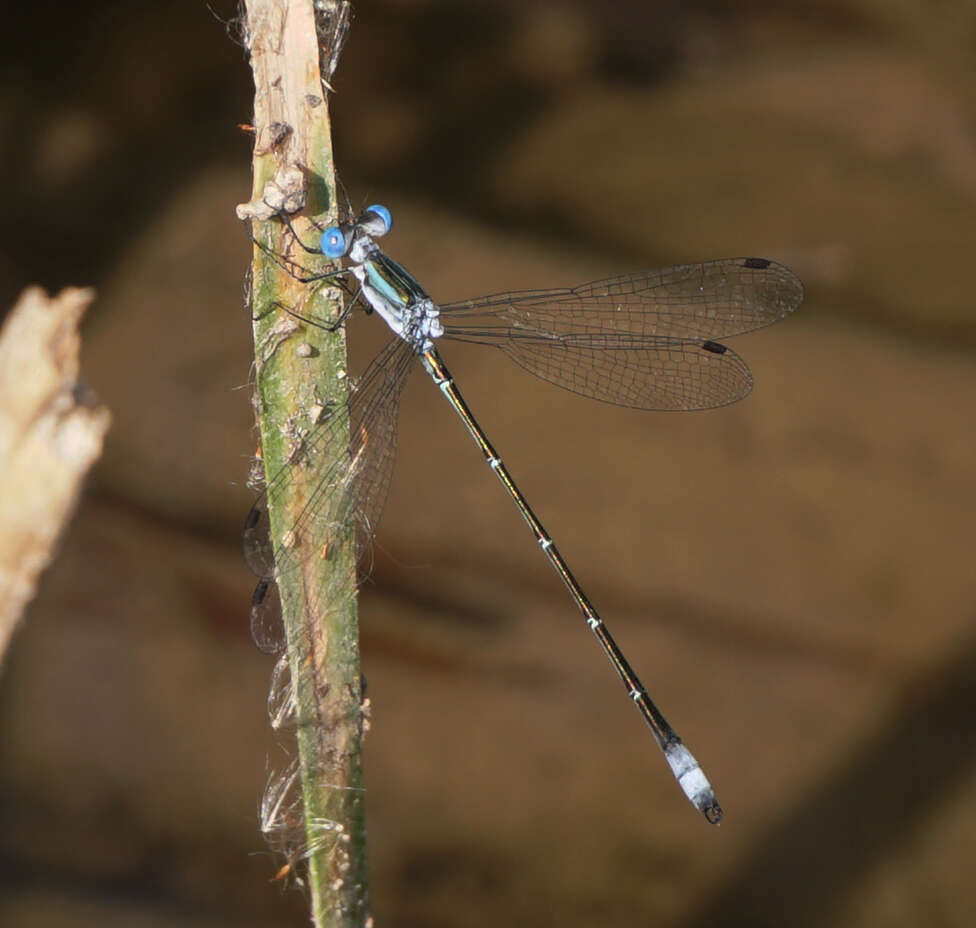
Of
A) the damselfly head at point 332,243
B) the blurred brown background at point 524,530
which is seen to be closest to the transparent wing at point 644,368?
the damselfly head at point 332,243

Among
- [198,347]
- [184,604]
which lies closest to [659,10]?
[198,347]

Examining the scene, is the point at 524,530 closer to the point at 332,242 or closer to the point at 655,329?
the point at 655,329

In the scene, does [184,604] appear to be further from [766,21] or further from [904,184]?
[766,21]

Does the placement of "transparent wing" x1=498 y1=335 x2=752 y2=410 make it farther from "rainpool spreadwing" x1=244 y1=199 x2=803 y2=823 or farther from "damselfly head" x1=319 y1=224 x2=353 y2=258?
"damselfly head" x1=319 y1=224 x2=353 y2=258

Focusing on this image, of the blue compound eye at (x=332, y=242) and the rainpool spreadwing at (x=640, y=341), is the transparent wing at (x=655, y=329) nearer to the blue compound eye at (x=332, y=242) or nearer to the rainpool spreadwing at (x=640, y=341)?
the rainpool spreadwing at (x=640, y=341)

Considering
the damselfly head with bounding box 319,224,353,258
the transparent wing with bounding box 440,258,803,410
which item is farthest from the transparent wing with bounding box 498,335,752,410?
the damselfly head with bounding box 319,224,353,258
